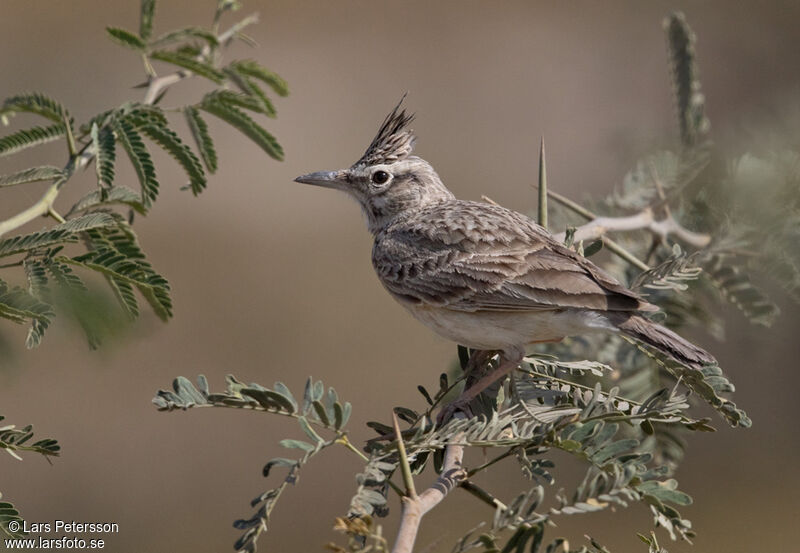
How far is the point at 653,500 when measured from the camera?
1.97m

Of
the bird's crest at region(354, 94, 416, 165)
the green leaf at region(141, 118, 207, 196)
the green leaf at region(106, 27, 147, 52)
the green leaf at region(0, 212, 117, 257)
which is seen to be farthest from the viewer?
the bird's crest at region(354, 94, 416, 165)

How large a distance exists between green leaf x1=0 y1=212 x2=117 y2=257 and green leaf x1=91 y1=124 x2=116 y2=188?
0.61 ft

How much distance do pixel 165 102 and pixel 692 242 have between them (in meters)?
10.1

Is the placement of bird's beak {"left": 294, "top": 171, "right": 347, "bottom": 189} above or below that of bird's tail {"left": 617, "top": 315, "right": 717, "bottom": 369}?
above

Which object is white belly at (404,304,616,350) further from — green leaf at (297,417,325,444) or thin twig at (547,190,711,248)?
green leaf at (297,417,325,444)

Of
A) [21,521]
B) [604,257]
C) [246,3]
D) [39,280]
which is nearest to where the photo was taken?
[21,521]

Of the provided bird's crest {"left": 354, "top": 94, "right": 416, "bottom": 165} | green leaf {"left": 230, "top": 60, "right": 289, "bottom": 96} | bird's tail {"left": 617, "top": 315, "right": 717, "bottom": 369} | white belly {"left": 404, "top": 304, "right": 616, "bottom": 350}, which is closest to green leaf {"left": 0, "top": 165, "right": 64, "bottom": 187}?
green leaf {"left": 230, "top": 60, "right": 289, "bottom": 96}

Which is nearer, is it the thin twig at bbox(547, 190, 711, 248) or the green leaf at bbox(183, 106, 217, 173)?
the green leaf at bbox(183, 106, 217, 173)

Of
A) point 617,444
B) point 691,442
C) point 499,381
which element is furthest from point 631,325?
point 691,442

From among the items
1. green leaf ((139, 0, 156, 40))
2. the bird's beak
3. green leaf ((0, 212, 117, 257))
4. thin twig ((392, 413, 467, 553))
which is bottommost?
thin twig ((392, 413, 467, 553))

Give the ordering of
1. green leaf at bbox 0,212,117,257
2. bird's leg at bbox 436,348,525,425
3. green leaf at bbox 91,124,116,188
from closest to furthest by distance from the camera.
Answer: green leaf at bbox 0,212,117,257 → green leaf at bbox 91,124,116,188 → bird's leg at bbox 436,348,525,425

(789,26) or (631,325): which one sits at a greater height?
(789,26)

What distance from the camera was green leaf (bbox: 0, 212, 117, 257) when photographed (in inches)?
101

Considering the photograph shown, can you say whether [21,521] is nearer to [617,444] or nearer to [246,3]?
[617,444]
